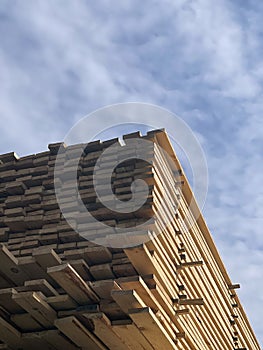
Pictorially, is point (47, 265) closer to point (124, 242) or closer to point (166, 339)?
point (124, 242)

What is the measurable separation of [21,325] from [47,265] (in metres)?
0.81

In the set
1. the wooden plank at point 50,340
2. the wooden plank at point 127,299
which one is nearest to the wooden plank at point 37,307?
the wooden plank at point 50,340

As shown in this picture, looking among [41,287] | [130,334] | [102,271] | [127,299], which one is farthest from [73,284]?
[130,334]

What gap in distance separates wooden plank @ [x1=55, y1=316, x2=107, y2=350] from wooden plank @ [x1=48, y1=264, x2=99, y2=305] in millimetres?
280

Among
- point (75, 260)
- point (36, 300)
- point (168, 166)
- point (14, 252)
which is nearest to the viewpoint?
point (36, 300)

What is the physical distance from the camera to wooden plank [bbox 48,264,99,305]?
6113 mm

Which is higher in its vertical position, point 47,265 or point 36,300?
point 47,265

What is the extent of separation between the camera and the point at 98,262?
23.4 feet

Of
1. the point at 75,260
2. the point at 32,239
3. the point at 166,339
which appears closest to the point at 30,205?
the point at 32,239

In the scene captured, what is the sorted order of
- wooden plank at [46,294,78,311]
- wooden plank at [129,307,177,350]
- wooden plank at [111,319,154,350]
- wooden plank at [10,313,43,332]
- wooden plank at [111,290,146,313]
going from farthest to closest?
wooden plank at [10,313,43,332], wooden plank at [111,319,154,350], wooden plank at [46,294,78,311], wooden plank at [129,307,177,350], wooden plank at [111,290,146,313]

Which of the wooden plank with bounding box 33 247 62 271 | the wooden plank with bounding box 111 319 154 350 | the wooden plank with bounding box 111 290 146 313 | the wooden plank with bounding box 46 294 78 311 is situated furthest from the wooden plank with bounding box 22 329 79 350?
the wooden plank with bounding box 111 290 146 313

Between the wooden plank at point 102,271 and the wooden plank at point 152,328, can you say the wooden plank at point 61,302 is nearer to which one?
the wooden plank at point 102,271

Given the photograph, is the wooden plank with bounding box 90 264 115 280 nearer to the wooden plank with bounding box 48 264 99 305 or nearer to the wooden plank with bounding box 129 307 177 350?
the wooden plank with bounding box 48 264 99 305

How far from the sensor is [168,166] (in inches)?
345
